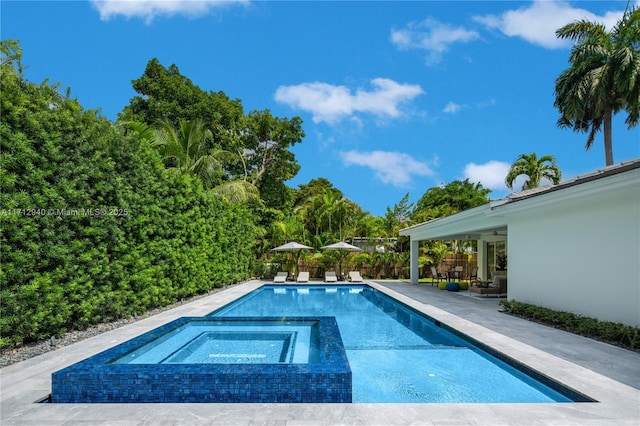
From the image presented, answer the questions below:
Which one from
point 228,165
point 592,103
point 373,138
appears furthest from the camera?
point 373,138

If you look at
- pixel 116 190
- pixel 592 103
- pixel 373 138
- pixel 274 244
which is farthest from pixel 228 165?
pixel 592 103

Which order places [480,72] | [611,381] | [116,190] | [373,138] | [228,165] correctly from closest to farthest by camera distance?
1. [611,381]
2. [116,190]
3. [480,72]
4. [228,165]
5. [373,138]

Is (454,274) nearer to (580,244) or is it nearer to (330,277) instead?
(330,277)

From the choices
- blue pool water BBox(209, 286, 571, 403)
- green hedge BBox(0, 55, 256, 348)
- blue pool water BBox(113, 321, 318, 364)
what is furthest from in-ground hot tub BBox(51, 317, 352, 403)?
green hedge BBox(0, 55, 256, 348)

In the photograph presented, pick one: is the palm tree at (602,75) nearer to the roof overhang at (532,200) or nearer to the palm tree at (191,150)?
the roof overhang at (532,200)

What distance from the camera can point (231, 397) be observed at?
4.55m

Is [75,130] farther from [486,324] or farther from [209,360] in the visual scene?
[486,324]

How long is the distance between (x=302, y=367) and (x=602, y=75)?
27410mm

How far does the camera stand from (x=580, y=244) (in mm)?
8883

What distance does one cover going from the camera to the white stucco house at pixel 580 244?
752cm

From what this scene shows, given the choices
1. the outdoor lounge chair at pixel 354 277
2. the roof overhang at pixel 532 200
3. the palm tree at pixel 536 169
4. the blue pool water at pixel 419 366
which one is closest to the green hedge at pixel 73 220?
the blue pool water at pixel 419 366

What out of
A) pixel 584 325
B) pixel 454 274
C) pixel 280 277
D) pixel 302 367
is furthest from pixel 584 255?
pixel 280 277

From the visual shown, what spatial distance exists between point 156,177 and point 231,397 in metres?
8.24

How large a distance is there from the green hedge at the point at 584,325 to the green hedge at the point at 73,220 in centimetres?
999
